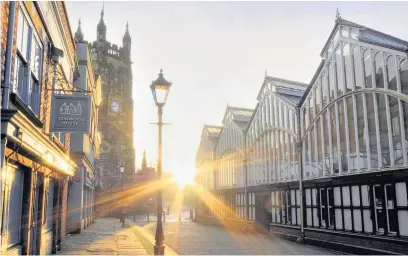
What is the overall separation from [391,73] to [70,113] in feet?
38.7

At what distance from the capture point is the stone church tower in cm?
6512

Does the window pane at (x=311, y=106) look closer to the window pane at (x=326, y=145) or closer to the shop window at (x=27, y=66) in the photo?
the window pane at (x=326, y=145)

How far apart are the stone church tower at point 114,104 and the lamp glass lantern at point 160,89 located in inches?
2193

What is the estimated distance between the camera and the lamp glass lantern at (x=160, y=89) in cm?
869

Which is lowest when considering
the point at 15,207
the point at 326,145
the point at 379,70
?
the point at 15,207

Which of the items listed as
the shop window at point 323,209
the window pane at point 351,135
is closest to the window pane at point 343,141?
the window pane at point 351,135

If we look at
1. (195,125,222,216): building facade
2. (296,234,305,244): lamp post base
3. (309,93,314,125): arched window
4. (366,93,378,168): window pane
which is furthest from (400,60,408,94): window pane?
(195,125,222,216): building facade

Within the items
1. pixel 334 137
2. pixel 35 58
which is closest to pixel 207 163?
pixel 334 137

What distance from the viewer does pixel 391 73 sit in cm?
1455

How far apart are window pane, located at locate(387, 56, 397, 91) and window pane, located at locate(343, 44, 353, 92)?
6.98ft

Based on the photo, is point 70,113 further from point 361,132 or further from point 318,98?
point 318,98

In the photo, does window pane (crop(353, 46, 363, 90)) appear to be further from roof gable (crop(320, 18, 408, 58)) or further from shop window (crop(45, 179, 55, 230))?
shop window (crop(45, 179, 55, 230))

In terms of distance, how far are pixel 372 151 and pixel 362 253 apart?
4.21m

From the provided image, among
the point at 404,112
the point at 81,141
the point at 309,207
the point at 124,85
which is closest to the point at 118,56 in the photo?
the point at 124,85
